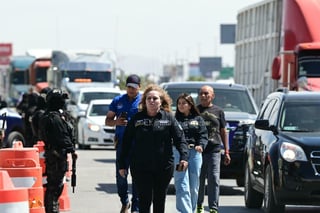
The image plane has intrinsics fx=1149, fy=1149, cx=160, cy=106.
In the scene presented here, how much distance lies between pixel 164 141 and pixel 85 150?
22.0 metres

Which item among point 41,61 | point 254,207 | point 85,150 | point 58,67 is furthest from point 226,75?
point 254,207

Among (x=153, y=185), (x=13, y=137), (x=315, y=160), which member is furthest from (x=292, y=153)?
(x=13, y=137)

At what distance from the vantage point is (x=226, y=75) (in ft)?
488

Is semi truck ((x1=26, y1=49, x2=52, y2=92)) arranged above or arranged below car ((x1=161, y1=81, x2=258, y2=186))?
below

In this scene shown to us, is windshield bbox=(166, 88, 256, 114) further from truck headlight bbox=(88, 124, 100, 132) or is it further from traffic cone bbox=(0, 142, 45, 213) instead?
truck headlight bbox=(88, 124, 100, 132)

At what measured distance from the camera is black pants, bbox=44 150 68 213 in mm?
13836

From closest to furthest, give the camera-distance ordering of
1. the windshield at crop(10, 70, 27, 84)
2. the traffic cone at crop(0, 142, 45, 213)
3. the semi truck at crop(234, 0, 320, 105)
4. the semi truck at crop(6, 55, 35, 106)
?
the traffic cone at crop(0, 142, 45, 213)
the semi truck at crop(234, 0, 320, 105)
the semi truck at crop(6, 55, 35, 106)
the windshield at crop(10, 70, 27, 84)

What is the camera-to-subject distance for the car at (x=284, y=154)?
1466 centimetres

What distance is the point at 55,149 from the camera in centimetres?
1385

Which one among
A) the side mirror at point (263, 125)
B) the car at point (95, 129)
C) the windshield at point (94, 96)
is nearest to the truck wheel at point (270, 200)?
the side mirror at point (263, 125)

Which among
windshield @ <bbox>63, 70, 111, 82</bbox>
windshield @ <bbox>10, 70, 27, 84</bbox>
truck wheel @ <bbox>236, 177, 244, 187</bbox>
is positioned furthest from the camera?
windshield @ <bbox>10, 70, 27, 84</bbox>

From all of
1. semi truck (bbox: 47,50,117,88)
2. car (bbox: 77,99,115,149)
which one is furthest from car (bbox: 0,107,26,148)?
semi truck (bbox: 47,50,117,88)

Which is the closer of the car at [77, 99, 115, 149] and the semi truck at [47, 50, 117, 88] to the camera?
the car at [77, 99, 115, 149]

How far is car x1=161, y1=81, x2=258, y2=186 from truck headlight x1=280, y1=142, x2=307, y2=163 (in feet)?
14.1
